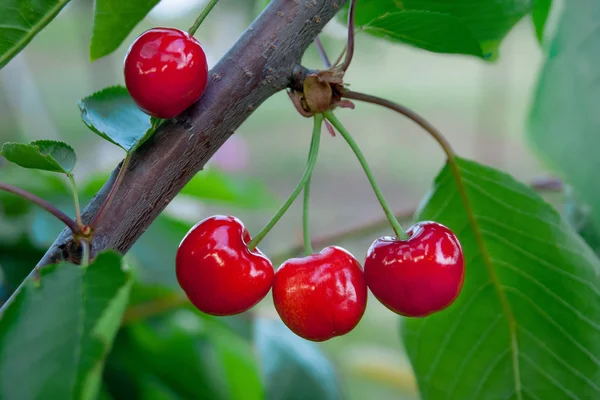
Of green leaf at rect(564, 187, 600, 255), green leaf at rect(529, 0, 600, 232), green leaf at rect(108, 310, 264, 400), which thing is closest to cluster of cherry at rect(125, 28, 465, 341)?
green leaf at rect(529, 0, 600, 232)

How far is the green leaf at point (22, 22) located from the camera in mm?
507

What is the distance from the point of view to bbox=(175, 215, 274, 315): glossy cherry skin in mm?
482

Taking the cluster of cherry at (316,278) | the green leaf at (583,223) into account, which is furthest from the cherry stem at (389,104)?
the green leaf at (583,223)

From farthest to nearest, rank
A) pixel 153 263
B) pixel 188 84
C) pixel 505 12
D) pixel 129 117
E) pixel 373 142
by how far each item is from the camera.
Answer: pixel 373 142
pixel 153 263
pixel 505 12
pixel 129 117
pixel 188 84

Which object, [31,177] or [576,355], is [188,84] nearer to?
[576,355]

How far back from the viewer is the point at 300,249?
3.76 feet

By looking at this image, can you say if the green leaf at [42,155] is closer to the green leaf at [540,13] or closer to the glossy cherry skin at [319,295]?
the glossy cherry skin at [319,295]

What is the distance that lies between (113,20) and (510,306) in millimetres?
513

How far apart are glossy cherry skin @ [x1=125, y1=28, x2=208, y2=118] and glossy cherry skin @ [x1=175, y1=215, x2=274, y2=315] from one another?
0.10m

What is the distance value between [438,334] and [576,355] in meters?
0.15

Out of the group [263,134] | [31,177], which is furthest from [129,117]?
[263,134]

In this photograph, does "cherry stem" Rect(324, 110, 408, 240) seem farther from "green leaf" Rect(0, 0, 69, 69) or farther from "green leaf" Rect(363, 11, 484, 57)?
"green leaf" Rect(0, 0, 69, 69)

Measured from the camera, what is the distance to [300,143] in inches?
284

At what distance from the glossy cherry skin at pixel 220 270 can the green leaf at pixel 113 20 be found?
20 centimetres
